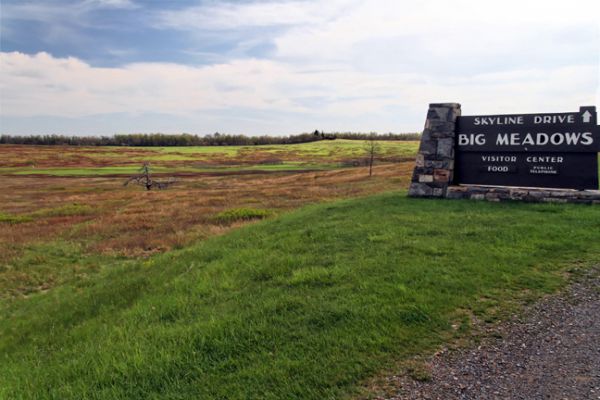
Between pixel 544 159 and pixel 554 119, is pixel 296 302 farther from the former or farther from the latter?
pixel 554 119

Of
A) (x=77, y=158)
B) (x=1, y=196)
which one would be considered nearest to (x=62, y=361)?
(x=1, y=196)

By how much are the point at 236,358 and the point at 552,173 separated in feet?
34.5

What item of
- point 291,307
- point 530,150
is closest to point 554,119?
point 530,150

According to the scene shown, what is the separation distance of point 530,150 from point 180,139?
152989 mm

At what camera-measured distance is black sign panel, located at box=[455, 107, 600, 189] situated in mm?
11477

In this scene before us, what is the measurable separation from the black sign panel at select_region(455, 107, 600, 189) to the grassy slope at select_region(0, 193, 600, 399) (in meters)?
1.34

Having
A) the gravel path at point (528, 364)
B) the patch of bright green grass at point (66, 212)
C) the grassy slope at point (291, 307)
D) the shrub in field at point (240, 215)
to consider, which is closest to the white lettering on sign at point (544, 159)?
the grassy slope at point (291, 307)

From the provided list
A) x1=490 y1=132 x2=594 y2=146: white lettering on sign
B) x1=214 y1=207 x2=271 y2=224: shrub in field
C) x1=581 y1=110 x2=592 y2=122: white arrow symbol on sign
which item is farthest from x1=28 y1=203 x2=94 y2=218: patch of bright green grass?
x1=581 y1=110 x2=592 y2=122: white arrow symbol on sign

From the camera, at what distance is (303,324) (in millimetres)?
5371

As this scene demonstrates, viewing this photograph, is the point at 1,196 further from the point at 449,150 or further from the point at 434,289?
the point at 434,289

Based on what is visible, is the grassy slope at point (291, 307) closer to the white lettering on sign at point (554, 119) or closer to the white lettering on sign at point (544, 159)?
the white lettering on sign at point (544, 159)

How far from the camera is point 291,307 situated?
5926 millimetres

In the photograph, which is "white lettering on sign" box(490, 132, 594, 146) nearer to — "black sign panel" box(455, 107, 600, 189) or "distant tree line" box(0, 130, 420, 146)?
"black sign panel" box(455, 107, 600, 189)

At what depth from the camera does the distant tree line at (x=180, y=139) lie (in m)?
153
